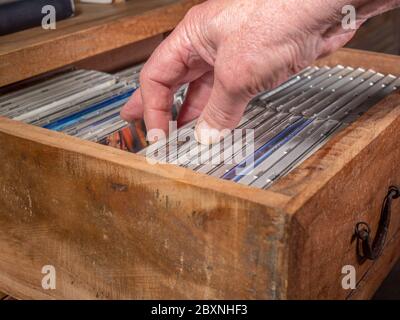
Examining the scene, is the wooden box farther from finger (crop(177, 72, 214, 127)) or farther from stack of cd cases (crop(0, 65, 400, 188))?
finger (crop(177, 72, 214, 127))

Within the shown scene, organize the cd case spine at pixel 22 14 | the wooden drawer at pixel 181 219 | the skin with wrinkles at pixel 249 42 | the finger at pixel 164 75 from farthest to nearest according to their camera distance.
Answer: the cd case spine at pixel 22 14
the finger at pixel 164 75
the skin with wrinkles at pixel 249 42
the wooden drawer at pixel 181 219

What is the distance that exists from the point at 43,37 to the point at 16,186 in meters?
0.29

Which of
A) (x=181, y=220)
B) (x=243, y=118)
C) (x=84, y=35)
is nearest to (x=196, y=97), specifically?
(x=243, y=118)

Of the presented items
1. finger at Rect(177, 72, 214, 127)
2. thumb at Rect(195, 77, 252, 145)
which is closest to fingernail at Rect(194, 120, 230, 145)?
thumb at Rect(195, 77, 252, 145)

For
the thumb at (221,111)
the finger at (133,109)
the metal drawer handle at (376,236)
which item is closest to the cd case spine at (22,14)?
the finger at (133,109)

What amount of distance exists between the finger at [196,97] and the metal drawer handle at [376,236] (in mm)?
274

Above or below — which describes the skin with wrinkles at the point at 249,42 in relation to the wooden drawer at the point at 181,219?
above

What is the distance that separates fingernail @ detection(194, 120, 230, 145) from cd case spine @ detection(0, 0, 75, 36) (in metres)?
0.37

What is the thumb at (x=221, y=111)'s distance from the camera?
0.68 meters

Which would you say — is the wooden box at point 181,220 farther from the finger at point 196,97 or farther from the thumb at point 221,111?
the finger at point 196,97

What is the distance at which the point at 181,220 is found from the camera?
0.57 m

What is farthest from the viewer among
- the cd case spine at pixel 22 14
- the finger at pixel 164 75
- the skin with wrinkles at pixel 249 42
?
the cd case spine at pixel 22 14
